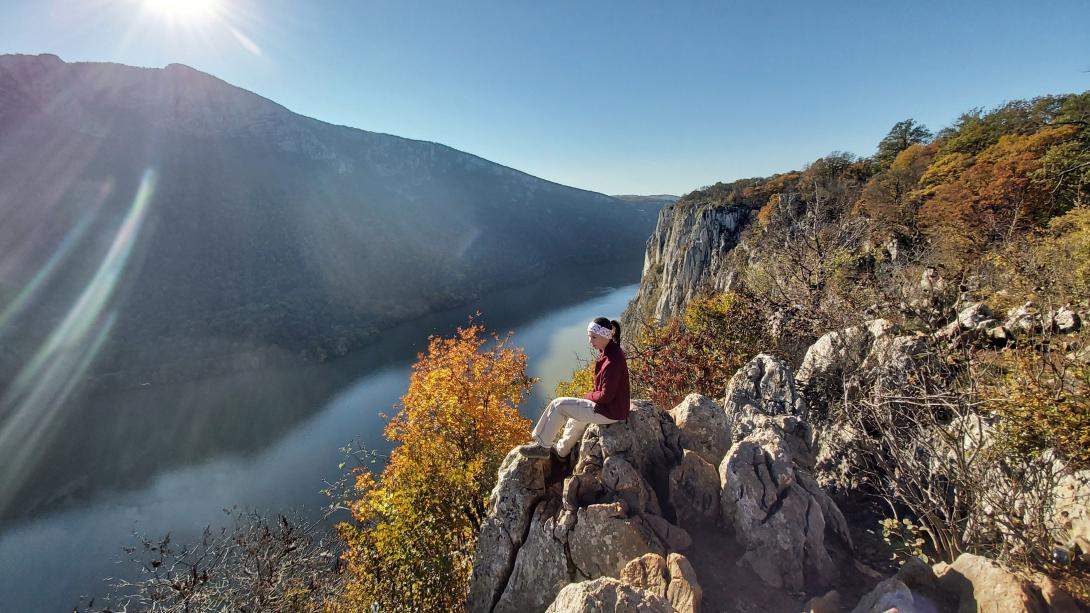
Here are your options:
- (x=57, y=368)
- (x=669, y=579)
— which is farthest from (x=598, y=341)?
(x=57, y=368)

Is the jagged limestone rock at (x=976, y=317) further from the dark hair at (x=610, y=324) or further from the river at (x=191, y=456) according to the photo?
the river at (x=191, y=456)

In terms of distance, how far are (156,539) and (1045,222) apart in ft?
136

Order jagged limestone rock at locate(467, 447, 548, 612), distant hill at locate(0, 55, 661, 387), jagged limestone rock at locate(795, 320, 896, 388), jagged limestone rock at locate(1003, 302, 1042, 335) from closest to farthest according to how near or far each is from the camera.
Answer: jagged limestone rock at locate(467, 447, 548, 612) < jagged limestone rock at locate(1003, 302, 1042, 335) < jagged limestone rock at locate(795, 320, 896, 388) < distant hill at locate(0, 55, 661, 387)

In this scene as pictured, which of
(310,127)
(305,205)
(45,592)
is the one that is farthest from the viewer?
(310,127)

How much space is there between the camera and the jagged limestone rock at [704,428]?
19.7 ft

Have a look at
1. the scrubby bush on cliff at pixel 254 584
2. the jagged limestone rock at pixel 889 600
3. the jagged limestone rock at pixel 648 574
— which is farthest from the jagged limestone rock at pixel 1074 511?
the scrubby bush on cliff at pixel 254 584

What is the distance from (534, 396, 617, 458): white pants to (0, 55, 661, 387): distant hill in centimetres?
5966

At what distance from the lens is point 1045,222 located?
527 inches

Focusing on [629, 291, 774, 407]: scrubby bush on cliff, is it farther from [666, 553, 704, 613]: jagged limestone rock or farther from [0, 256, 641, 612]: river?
[666, 553, 704, 613]: jagged limestone rock

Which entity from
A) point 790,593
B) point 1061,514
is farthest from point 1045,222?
point 790,593

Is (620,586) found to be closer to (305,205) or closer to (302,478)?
(302,478)

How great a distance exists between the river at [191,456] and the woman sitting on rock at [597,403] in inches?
270

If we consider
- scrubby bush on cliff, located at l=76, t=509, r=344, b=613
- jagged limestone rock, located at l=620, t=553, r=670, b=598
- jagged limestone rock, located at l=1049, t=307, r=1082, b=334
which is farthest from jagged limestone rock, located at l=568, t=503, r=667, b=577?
scrubby bush on cliff, located at l=76, t=509, r=344, b=613

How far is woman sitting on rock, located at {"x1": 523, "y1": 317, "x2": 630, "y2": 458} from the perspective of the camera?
520cm
